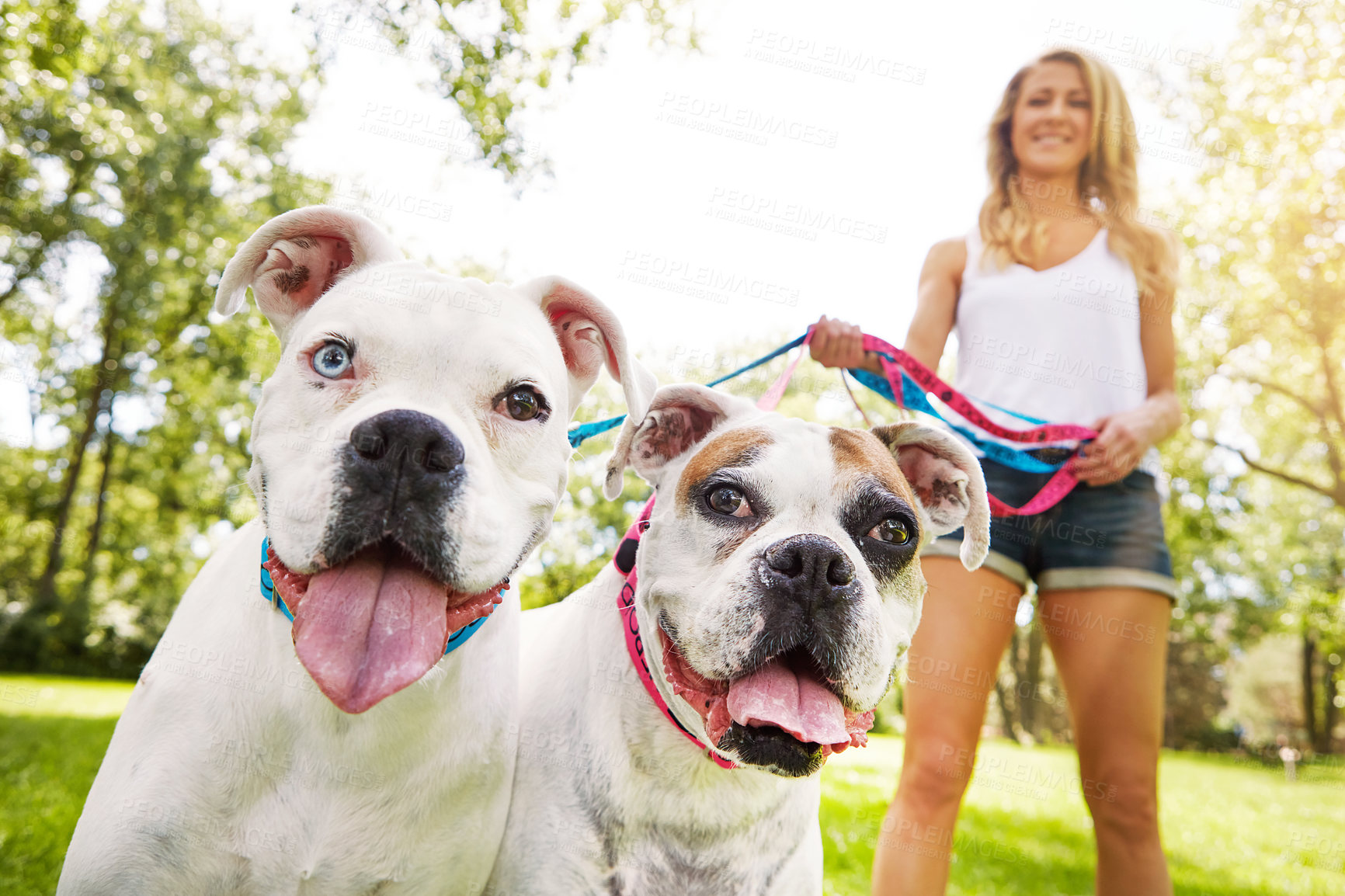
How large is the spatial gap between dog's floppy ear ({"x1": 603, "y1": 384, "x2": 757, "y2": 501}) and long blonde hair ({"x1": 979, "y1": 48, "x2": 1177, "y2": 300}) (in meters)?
1.90

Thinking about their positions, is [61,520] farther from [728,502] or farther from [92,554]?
[728,502]

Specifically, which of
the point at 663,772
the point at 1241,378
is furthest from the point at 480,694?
the point at 1241,378

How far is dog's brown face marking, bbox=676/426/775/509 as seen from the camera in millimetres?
2623

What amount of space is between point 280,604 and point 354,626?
1.45 ft

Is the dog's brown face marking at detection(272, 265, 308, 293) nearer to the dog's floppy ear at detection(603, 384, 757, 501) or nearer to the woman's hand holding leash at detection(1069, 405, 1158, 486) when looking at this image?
the dog's floppy ear at detection(603, 384, 757, 501)

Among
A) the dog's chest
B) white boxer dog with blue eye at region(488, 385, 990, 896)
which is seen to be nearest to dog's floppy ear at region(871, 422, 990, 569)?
white boxer dog with blue eye at region(488, 385, 990, 896)

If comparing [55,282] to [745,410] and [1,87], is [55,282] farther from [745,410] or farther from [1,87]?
[745,410]

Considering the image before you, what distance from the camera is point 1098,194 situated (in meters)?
4.21

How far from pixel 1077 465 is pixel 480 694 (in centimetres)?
268

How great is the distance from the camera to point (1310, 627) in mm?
26875

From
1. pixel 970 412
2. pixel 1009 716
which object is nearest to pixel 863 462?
pixel 970 412

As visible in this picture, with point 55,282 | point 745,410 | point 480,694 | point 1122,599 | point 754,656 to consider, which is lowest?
point 480,694

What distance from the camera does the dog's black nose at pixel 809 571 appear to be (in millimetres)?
2230

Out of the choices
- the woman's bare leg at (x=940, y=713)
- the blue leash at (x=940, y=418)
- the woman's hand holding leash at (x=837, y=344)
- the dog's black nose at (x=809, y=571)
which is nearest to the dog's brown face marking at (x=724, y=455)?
the dog's black nose at (x=809, y=571)
